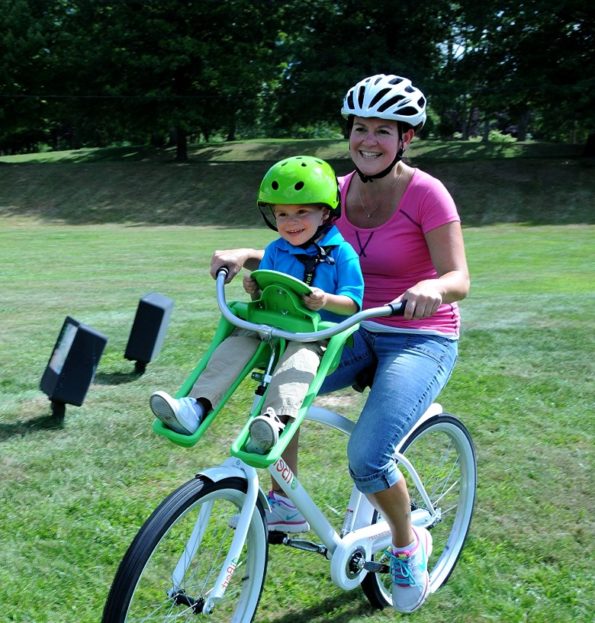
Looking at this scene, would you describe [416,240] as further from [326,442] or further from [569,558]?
[326,442]

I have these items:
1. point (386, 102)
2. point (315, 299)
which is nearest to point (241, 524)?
point (315, 299)

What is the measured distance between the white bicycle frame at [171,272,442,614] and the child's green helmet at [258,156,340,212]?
420mm

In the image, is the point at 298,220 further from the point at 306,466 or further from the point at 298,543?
the point at 306,466

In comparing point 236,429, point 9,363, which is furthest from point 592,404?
point 9,363

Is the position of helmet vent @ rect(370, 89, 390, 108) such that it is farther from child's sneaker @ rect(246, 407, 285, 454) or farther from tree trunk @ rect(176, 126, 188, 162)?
tree trunk @ rect(176, 126, 188, 162)

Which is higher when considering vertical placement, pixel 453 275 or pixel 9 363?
pixel 453 275

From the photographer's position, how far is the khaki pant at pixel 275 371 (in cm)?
276

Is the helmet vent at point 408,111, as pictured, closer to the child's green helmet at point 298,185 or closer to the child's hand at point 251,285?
the child's green helmet at point 298,185

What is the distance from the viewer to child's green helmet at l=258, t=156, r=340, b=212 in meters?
2.94

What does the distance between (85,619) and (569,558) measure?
7.59 feet

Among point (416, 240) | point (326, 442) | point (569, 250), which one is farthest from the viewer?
point (569, 250)

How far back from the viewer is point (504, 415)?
242 inches

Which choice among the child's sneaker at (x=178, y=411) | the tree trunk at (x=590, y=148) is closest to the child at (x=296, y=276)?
the child's sneaker at (x=178, y=411)

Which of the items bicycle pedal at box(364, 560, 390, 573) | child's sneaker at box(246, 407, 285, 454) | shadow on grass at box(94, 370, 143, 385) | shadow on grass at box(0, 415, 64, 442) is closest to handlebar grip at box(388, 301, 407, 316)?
child's sneaker at box(246, 407, 285, 454)
